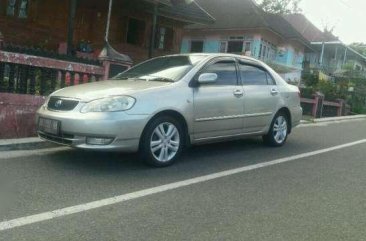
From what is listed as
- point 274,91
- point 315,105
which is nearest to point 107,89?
point 274,91

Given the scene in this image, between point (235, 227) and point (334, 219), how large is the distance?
1139 millimetres

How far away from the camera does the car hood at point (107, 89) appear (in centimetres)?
601

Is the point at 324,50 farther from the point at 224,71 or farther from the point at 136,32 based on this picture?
the point at 224,71

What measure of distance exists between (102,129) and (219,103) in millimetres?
2047

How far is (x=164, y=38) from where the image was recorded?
930 inches

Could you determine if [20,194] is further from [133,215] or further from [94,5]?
[94,5]

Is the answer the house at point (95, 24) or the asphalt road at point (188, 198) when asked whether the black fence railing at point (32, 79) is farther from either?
the house at point (95, 24)

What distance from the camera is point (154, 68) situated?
732 centimetres

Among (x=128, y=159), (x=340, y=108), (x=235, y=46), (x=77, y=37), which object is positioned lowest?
(x=128, y=159)

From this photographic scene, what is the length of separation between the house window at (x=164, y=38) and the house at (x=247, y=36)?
597cm

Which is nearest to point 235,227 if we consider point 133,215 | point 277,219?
point 277,219

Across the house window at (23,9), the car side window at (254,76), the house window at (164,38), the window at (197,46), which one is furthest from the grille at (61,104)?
the window at (197,46)

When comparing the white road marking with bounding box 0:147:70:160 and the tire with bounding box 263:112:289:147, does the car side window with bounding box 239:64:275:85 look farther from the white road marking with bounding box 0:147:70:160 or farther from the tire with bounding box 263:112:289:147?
the white road marking with bounding box 0:147:70:160

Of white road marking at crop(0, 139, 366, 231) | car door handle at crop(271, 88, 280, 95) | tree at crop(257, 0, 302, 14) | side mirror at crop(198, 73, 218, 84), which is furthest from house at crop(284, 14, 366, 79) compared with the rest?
white road marking at crop(0, 139, 366, 231)
